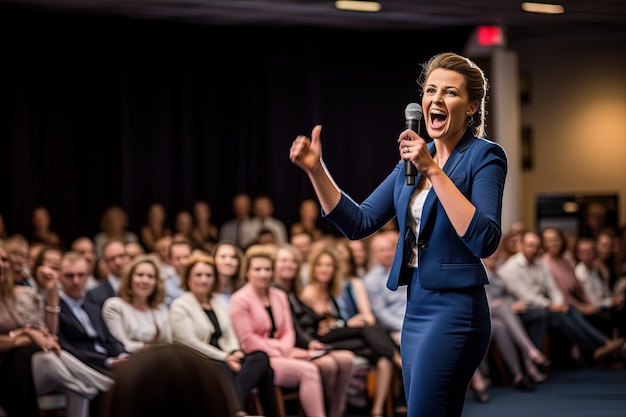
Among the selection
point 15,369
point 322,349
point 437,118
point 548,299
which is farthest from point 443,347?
point 548,299

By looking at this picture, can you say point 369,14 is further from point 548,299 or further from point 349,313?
point 349,313

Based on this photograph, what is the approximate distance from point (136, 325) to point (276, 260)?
41.3 inches

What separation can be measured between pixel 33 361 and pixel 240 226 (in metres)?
4.98

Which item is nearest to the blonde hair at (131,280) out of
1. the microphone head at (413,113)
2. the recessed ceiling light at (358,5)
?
the microphone head at (413,113)

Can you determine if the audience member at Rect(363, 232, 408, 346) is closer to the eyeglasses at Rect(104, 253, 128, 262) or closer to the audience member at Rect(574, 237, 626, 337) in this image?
the eyeglasses at Rect(104, 253, 128, 262)

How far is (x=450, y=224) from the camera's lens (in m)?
2.35

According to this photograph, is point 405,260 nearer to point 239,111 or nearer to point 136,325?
point 136,325

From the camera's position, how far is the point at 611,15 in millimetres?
10008

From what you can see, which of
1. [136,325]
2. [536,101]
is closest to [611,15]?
[536,101]

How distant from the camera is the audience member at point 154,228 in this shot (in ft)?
30.0

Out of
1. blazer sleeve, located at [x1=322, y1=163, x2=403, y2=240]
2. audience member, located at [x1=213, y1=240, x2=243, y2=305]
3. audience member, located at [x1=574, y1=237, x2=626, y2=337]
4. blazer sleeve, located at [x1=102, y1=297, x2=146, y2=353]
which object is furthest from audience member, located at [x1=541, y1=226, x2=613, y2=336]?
blazer sleeve, located at [x1=322, y1=163, x2=403, y2=240]

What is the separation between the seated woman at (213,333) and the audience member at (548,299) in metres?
3.14

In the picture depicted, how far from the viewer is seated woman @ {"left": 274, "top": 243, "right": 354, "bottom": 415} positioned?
582 cm

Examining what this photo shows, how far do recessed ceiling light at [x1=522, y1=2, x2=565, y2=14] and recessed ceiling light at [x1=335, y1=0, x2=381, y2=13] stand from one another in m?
1.35
